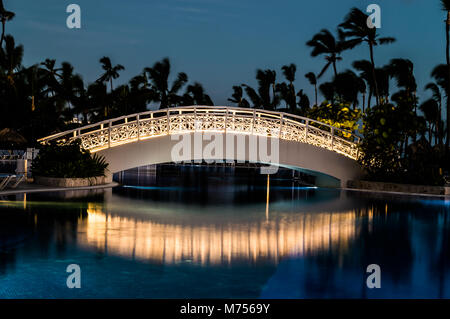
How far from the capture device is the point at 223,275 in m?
6.93

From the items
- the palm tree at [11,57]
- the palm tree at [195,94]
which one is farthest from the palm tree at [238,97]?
the palm tree at [11,57]

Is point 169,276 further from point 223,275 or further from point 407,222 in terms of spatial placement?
point 407,222

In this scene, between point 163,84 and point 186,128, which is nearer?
point 186,128

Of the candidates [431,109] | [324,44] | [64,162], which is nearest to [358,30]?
[324,44]

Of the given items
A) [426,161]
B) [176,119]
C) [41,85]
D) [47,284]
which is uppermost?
[41,85]

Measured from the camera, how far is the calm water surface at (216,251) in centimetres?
631

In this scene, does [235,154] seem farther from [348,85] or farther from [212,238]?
[348,85]

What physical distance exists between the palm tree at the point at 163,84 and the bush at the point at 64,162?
80.2ft

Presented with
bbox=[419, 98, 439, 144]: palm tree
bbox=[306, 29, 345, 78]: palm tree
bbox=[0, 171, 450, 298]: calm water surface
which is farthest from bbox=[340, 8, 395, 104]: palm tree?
bbox=[419, 98, 439, 144]: palm tree

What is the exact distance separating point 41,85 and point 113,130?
1758cm

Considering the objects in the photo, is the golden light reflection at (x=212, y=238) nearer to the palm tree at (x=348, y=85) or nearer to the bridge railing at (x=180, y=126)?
the bridge railing at (x=180, y=126)

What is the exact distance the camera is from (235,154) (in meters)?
25.3

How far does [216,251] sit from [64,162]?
1584cm

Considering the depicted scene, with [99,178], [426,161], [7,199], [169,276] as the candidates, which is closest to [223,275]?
[169,276]
